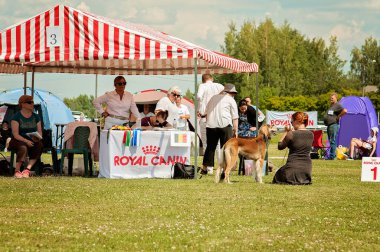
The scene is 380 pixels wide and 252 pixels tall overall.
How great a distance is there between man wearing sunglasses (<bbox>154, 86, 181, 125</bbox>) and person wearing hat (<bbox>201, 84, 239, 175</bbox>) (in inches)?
73.5

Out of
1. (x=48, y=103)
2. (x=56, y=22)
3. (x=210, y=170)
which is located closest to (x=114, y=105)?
(x=56, y=22)

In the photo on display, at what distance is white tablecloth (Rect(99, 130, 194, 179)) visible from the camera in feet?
48.9

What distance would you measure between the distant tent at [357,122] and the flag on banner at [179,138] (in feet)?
46.6

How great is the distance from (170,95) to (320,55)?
77.0 m

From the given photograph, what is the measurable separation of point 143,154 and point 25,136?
6.88 feet

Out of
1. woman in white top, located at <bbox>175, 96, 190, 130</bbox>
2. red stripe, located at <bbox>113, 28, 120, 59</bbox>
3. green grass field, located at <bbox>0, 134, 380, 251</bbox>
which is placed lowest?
green grass field, located at <bbox>0, 134, 380, 251</bbox>

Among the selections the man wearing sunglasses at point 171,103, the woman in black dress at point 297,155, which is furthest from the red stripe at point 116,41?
the woman in black dress at point 297,155

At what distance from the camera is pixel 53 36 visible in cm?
1520

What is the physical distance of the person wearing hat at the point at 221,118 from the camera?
1566 centimetres

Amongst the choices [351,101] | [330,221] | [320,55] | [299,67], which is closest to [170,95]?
[330,221]

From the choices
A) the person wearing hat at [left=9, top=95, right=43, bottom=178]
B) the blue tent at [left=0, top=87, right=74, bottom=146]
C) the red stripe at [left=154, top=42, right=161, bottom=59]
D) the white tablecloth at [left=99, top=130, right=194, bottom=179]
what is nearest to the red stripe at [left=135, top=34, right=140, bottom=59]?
the red stripe at [left=154, top=42, right=161, bottom=59]

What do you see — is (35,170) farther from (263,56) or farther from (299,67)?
(299,67)

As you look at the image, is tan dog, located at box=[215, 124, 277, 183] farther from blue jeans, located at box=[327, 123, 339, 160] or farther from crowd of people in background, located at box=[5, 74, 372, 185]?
blue jeans, located at box=[327, 123, 339, 160]

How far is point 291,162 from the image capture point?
44.9ft
